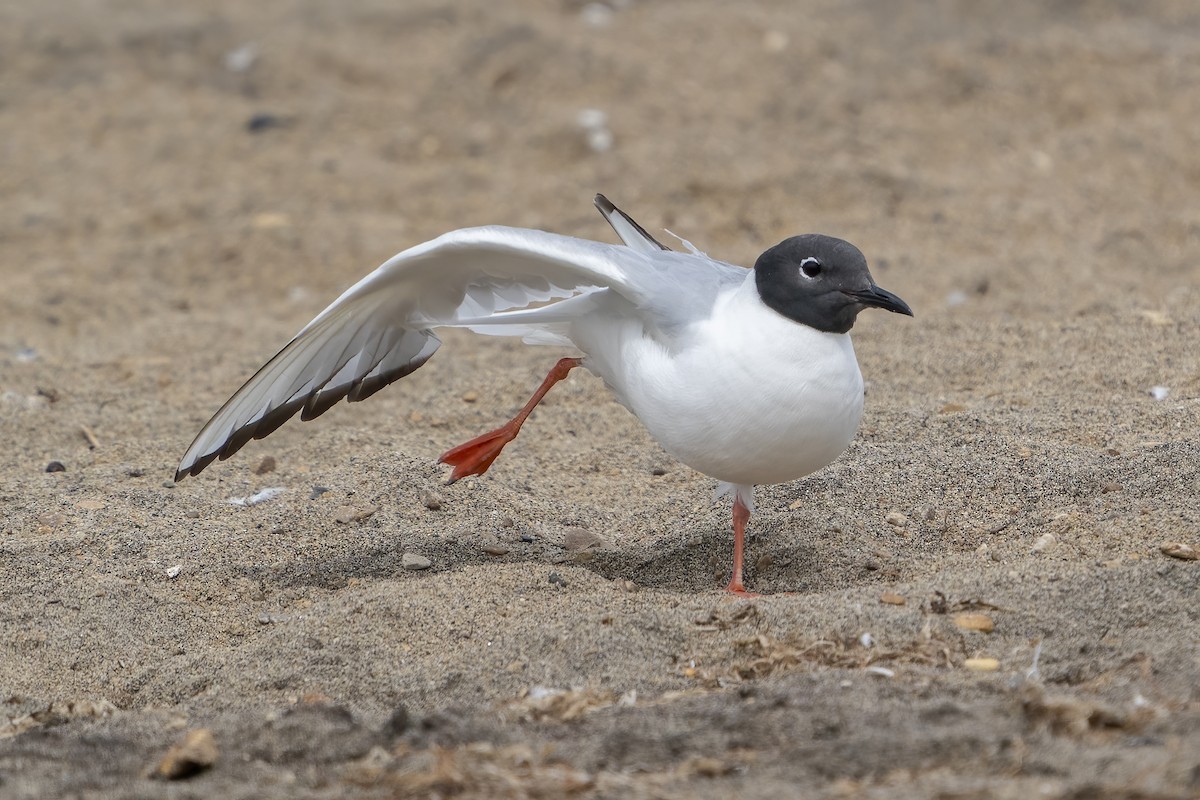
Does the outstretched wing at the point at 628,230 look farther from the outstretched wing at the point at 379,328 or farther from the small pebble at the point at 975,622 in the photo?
the small pebble at the point at 975,622

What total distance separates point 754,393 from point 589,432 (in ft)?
6.31

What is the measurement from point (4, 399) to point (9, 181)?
358cm

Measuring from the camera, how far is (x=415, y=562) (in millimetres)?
4773

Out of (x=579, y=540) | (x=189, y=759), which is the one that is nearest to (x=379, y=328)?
(x=579, y=540)

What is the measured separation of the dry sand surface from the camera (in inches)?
128

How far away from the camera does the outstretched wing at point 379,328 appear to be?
4.66m

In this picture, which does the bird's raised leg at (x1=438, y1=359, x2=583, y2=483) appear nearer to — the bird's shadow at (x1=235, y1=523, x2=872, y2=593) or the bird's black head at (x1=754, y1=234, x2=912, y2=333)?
the bird's shadow at (x1=235, y1=523, x2=872, y2=593)

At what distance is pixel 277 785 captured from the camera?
3074 millimetres

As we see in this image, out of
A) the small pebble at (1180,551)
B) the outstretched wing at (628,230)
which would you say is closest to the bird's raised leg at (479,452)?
the outstretched wing at (628,230)

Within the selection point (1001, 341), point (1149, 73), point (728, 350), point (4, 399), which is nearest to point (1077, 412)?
point (1001, 341)

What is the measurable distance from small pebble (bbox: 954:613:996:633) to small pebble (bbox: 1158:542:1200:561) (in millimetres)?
651

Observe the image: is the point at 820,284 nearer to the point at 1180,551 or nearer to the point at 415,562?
the point at 1180,551

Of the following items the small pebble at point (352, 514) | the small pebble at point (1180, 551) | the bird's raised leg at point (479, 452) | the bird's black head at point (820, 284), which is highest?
the bird's black head at point (820, 284)

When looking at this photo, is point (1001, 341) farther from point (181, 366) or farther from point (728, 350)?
point (181, 366)
